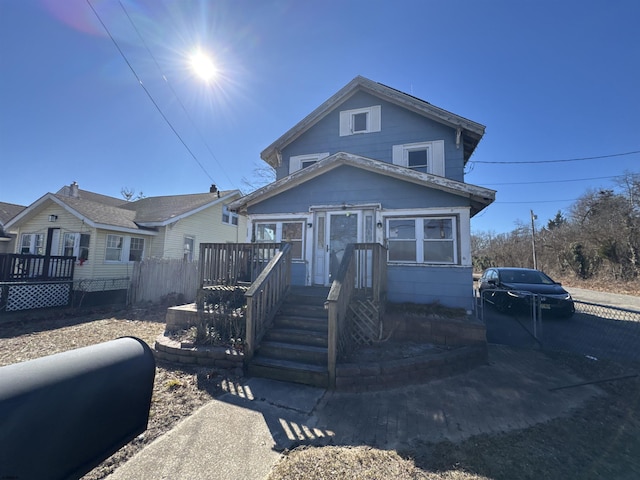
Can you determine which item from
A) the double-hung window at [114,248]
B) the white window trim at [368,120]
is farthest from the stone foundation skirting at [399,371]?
the double-hung window at [114,248]

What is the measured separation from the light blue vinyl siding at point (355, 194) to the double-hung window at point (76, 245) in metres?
9.08

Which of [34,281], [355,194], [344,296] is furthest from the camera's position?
[34,281]

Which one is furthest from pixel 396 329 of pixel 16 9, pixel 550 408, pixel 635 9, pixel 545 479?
pixel 16 9

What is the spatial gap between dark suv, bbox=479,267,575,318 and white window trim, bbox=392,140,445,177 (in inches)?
168

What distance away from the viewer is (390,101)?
9852 millimetres

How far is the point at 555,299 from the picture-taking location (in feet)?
26.8

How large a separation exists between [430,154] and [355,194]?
11.3 feet

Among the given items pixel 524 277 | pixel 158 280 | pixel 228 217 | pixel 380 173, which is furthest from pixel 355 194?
pixel 228 217

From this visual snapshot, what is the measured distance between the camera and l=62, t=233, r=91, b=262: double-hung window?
12336 millimetres

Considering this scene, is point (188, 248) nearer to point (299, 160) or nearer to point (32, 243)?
point (32, 243)

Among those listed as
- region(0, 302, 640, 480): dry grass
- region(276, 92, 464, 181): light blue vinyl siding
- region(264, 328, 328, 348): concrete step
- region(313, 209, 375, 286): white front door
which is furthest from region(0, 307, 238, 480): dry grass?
region(276, 92, 464, 181): light blue vinyl siding

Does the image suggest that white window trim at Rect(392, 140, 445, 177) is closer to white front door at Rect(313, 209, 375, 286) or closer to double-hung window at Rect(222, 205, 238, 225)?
white front door at Rect(313, 209, 375, 286)

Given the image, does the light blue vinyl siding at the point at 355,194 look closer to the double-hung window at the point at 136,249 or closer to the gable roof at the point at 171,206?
the gable roof at the point at 171,206

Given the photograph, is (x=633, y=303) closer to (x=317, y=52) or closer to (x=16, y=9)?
(x=317, y=52)
